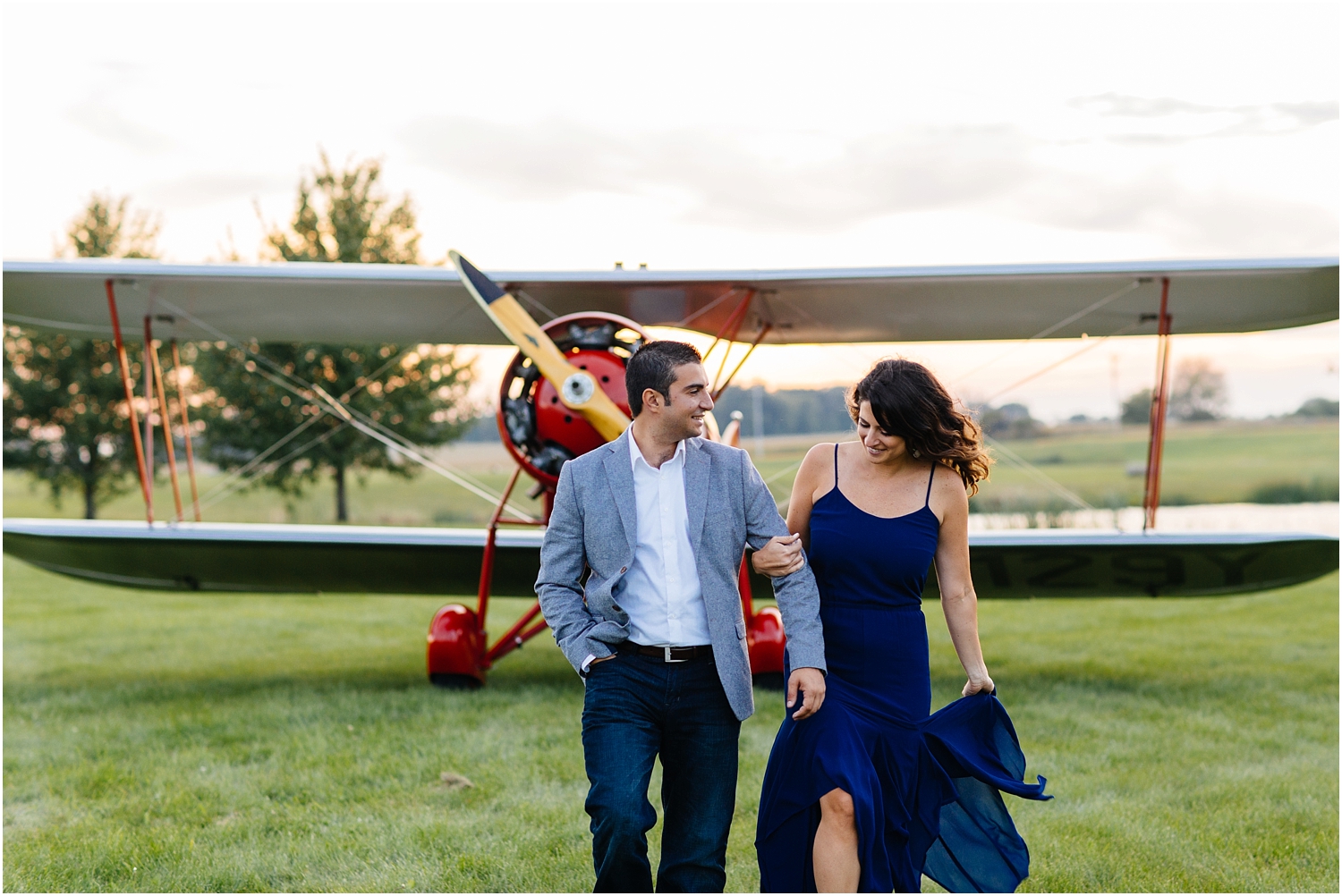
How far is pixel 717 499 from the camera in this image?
2906 millimetres

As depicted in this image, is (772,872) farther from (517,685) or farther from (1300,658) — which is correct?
(1300,658)

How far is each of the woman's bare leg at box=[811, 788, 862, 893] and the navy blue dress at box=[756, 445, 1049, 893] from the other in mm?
73

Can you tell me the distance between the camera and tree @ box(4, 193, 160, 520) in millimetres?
24297

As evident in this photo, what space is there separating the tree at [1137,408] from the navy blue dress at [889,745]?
42.5 metres

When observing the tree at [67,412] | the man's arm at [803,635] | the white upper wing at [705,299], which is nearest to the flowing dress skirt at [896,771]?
the man's arm at [803,635]

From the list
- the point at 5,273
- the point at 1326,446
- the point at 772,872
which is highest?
the point at 5,273

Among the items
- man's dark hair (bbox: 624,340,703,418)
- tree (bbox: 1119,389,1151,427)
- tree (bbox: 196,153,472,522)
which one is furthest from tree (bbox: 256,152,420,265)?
tree (bbox: 1119,389,1151,427)

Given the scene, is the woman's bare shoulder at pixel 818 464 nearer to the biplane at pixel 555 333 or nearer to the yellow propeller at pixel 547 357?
the yellow propeller at pixel 547 357

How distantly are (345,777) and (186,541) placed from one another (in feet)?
11.3

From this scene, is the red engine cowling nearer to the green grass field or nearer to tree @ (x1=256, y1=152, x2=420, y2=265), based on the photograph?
the green grass field

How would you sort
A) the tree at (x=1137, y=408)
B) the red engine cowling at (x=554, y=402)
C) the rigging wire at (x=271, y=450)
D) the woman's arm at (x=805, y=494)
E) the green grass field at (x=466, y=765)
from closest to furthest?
the woman's arm at (x=805, y=494) < the green grass field at (x=466, y=765) < the red engine cowling at (x=554, y=402) < the rigging wire at (x=271, y=450) < the tree at (x=1137, y=408)

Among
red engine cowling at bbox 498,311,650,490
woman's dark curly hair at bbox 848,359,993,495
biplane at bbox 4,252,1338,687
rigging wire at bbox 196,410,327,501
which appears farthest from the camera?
rigging wire at bbox 196,410,327,501

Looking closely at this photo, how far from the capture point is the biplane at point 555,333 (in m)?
6.65

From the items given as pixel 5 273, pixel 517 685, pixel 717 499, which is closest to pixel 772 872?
pixel 717 499
